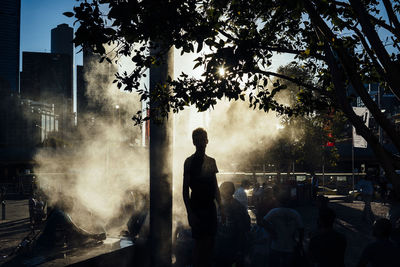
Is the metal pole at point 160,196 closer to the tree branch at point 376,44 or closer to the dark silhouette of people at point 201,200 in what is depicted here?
the dark silhouette of people at point 201,200

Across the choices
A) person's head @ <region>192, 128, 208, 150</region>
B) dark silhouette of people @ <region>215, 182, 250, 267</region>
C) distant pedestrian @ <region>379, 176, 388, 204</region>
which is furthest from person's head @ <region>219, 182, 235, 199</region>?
distant pedestrian @ <region>379, 176, 388, 204</region>

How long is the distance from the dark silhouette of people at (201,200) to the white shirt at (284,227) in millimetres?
1567

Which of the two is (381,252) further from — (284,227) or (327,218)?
(284,227)

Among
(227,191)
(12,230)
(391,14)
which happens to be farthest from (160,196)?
(12,230)

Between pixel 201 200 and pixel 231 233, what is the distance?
155 centimetres

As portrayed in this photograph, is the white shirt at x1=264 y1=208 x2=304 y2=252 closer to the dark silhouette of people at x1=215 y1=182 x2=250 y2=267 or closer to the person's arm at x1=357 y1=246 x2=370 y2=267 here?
the dark silhouette of people at x1=215 y1=182 x2=250 y2=267

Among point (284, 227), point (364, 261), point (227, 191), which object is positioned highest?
point (227, 191)

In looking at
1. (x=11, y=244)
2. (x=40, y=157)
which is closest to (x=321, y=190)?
(x=11, y=244)

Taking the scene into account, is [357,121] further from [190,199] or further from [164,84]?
[164,84]

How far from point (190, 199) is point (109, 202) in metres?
7.50

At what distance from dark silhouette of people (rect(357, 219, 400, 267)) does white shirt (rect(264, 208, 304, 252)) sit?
106 cm

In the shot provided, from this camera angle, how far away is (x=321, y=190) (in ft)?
79.9

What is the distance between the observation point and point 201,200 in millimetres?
3289

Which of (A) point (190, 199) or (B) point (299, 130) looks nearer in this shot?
(A) point (190, 199)
